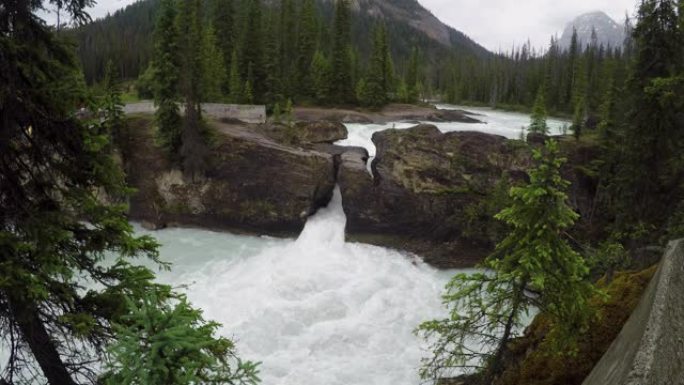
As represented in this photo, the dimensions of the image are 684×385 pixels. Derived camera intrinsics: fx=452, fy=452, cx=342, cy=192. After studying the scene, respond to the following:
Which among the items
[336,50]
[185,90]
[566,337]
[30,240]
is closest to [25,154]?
[30,240]

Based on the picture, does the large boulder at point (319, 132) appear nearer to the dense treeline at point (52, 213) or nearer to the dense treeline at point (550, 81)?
the dense treeline at point (52, 213)

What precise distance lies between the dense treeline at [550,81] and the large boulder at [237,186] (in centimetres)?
4198

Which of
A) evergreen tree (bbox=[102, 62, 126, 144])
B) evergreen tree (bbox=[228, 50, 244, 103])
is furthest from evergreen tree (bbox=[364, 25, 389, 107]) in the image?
evergreen tree (bbox=[102, 62, 126, 144])

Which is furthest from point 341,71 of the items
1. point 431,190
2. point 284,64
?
point 431,190

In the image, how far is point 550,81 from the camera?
78.2 meters

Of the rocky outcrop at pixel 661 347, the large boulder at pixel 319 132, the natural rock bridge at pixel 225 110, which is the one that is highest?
the natural rock bridge at pixel 225 110

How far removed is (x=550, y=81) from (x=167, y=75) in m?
69.7

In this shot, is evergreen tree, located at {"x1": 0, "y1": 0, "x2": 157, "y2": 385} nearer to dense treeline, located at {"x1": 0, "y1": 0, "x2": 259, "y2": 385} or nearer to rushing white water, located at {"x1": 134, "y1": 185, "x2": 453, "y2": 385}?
A: dense treeline, located at {"x1": 0, "y1": 0, "x2": 259, "y2": 385}

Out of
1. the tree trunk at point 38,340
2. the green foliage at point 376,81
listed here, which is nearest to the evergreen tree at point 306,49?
the green foliage at point 376,81

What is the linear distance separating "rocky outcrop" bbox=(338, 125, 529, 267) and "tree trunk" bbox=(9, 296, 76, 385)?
68.3 ft

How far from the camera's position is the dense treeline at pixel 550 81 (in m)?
64.1

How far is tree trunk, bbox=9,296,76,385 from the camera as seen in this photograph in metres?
6.04

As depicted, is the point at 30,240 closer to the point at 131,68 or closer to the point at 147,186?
the point at 147,186

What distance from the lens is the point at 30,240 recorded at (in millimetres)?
6121
